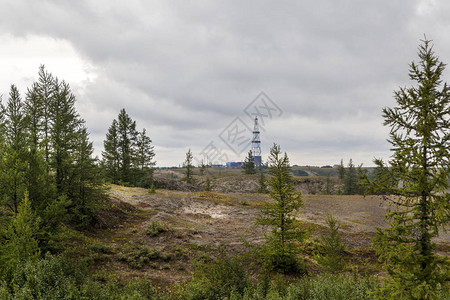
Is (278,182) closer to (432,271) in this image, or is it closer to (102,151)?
(432,271)

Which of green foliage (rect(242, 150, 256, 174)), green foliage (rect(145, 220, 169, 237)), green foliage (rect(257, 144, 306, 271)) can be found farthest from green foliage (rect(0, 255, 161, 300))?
green foliage (rect(242, 150, 256, 174))

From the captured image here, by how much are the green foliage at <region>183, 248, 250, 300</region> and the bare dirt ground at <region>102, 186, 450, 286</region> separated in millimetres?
3332

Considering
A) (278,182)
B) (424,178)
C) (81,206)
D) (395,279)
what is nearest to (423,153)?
(424,178)

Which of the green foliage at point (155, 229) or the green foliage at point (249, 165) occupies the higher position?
the green foliage at point (249, 165)

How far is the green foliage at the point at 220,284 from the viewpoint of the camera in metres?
10.1

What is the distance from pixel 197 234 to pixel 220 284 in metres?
12.1

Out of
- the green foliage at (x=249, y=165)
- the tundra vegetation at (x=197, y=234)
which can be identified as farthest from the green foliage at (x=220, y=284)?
the green foliage at (x=249, y=165)

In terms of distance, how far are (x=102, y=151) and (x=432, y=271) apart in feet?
158

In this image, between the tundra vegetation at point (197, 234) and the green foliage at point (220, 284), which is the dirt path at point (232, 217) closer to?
the tundra vegetation at point (197, 234)

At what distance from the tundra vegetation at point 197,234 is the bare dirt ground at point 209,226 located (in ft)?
0.61

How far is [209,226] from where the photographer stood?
25.7m

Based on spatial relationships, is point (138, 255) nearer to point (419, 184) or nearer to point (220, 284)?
point (220, 284)

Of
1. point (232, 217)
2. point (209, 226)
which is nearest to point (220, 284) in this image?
point (209, 226)

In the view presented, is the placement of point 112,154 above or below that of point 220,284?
above
